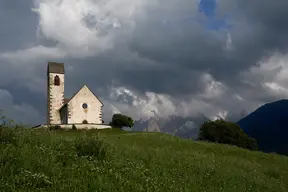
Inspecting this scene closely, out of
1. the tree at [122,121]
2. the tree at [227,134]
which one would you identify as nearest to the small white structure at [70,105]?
the tree at [122,121]

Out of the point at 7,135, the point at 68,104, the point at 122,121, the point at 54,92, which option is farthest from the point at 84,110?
the point at 7,135

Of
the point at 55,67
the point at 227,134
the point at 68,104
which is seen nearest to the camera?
the point at 68,104

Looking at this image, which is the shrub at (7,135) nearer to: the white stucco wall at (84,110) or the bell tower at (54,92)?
the white stucco wall at (84,110)

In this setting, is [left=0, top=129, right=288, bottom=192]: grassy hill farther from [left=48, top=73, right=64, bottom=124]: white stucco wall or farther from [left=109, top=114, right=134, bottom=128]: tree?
[left=109, top=114, right=134, bottom=128]: tree

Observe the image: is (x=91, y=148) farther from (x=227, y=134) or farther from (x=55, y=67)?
(x=55, y=67)

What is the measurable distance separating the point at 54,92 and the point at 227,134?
38811 mm

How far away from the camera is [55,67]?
79.5 metres

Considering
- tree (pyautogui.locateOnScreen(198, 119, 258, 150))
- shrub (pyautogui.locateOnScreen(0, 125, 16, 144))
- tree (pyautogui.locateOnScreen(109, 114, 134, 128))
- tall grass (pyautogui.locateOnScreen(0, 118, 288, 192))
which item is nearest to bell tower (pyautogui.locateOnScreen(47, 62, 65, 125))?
tree (pyautogui.locateOnScreen(109, 114, 134, 128))

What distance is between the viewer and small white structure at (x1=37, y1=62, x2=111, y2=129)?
71.5 meters

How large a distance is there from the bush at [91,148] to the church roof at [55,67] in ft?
222

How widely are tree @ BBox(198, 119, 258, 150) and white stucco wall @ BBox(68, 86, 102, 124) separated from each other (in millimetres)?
24342

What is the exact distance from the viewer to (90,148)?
12609mm

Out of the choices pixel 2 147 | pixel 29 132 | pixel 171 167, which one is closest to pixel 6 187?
pixel 2 147

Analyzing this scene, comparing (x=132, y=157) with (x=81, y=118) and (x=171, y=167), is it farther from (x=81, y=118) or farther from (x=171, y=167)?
(x=81, y=118)
